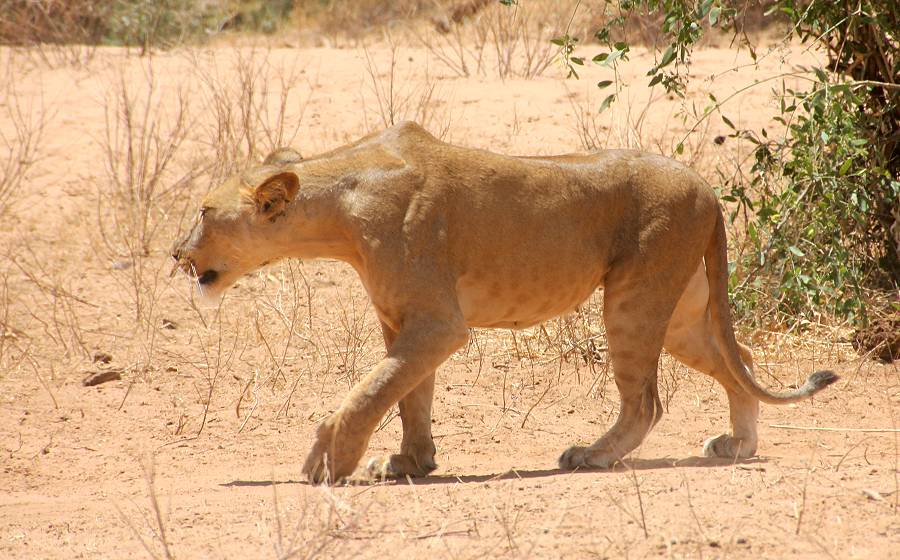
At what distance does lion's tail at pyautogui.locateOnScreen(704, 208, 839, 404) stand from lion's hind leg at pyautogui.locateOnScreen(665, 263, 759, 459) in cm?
4

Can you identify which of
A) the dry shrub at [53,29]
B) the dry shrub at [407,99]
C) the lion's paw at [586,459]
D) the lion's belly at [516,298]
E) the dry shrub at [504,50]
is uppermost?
the dry shrub at [53,29]

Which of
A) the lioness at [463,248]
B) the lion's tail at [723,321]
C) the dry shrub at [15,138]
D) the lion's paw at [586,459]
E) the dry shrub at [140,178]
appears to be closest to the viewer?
the lioness at [463,248]

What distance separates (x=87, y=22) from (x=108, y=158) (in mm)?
5010

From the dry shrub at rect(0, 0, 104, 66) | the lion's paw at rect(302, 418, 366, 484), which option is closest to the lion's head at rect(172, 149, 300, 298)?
the lion's paw at rect(302, 418, 366, 484)

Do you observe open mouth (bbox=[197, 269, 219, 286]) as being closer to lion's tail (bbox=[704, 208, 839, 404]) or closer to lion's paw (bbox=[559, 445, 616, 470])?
lion's paw (bbox=[559, 445, 616, 470])

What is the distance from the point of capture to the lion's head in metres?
5.30

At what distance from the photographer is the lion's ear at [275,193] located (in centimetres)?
517

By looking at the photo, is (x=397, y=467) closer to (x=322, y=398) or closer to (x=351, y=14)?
(x=322, y=398)

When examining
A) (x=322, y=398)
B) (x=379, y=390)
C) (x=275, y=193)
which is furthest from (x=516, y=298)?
(x=322, y=398)

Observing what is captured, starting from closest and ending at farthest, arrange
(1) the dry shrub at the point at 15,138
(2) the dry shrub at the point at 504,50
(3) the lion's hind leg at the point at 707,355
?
(3) the lion's hind leg at the point at 707,355 < (1) the dry shrub at the point at 15,138 < (2) the dry shrub at the point at 504,50

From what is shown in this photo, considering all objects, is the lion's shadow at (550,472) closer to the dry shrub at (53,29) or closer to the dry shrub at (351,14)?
the dry shrub at (53,29)

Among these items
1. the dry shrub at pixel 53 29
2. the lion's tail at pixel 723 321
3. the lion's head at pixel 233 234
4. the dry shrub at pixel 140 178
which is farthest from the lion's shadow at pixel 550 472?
the dry shrub at pixel 53 29

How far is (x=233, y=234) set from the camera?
534 cm

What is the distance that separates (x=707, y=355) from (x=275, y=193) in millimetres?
2206
